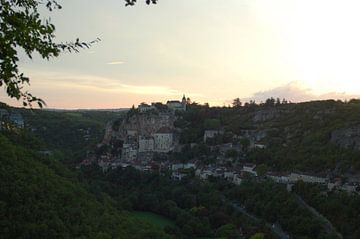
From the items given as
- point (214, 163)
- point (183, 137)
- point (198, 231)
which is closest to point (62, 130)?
point (183, 137)

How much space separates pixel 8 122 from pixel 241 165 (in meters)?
48.3

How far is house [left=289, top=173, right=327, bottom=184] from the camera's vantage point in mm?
38656

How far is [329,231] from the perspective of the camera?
92.7 ft

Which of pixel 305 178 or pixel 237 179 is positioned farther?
pixel 237 179

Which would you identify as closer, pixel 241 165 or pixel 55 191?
pixel 55 191

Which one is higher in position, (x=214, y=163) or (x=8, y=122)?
(x=8, y=122)

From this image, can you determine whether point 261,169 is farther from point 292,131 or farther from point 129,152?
point 129,152

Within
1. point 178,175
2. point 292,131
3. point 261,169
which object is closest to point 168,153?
point 178,175

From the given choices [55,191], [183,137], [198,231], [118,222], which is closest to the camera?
[55,191]

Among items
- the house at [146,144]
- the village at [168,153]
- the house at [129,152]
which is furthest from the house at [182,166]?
the house at [146,144]

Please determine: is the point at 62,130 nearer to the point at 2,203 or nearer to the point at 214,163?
the point at 214,163

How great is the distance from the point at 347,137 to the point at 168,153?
86.4 feet

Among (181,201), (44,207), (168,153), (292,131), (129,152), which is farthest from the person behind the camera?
(129,152)

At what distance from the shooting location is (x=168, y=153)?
66.1 meters
